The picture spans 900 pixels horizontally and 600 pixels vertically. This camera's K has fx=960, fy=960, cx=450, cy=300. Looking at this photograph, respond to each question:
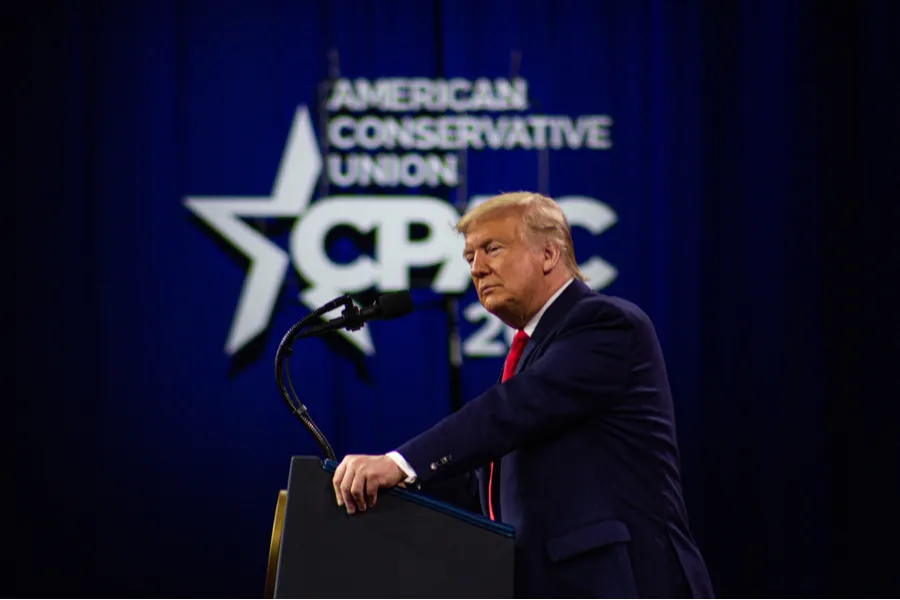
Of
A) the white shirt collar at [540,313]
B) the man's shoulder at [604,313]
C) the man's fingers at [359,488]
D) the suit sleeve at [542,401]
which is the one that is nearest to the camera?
the man's fingers at [359,488]

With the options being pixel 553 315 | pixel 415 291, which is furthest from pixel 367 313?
pixel 415 291

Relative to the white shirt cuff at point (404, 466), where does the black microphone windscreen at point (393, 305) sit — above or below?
above

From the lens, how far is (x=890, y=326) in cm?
358

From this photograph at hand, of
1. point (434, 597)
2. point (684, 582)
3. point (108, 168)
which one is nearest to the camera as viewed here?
point (434, 597)

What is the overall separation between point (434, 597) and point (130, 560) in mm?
2802

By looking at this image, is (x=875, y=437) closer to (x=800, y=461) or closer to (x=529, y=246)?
(x=800, y=461)

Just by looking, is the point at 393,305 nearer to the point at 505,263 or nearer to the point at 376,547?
the point at 505,263

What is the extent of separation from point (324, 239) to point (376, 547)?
256cm

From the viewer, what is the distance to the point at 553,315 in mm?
1715

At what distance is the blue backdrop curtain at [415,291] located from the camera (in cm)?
377

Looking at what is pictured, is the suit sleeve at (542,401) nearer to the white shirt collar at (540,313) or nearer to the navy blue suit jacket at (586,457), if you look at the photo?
the navy blue suit jacket at (586,457)

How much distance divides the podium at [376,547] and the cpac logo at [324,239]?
8.00ft

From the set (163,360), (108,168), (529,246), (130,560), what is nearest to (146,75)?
(108,168)

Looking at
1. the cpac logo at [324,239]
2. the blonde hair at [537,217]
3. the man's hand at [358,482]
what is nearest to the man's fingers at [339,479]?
the man's hand at [358,482]
